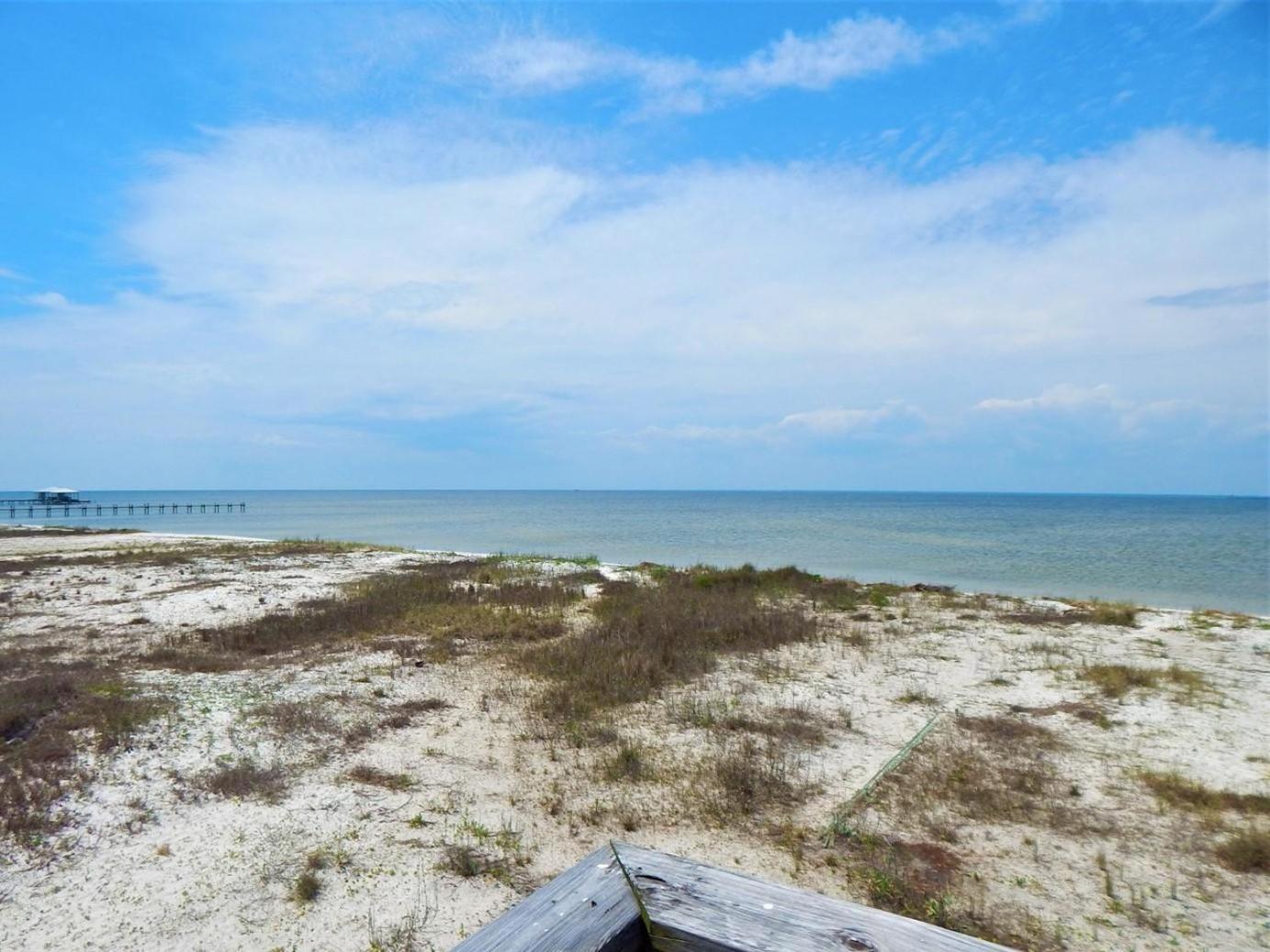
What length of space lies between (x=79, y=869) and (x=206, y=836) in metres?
0.79

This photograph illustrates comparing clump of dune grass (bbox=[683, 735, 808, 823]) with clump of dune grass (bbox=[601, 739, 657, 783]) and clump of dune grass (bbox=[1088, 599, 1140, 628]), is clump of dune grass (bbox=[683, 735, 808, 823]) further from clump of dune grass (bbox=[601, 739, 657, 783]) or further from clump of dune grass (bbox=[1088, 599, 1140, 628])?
clump of dune grass (bbox=[1088, 599, 1140, 628])

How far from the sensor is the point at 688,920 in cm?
183

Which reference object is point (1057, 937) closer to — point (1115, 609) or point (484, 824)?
point (484, 824)

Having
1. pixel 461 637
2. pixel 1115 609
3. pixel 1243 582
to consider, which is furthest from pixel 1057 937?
pixel 1243 582

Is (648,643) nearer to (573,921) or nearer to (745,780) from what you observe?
(745,780)

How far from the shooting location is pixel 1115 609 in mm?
16656

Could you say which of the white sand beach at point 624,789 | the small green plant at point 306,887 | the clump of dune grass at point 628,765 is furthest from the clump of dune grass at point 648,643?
the small green plant at point 306,887

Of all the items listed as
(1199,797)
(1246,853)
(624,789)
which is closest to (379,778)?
(624,789)

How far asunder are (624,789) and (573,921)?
5.33 metres

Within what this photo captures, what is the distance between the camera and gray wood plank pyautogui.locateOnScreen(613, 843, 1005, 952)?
67.9 inches

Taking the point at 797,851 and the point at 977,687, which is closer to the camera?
the point at 797,851

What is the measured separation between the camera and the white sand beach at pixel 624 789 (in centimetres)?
502

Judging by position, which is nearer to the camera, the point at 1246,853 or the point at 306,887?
the point at 306,887

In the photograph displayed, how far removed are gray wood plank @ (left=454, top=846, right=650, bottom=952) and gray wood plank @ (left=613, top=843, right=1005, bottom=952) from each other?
5 centimetres
